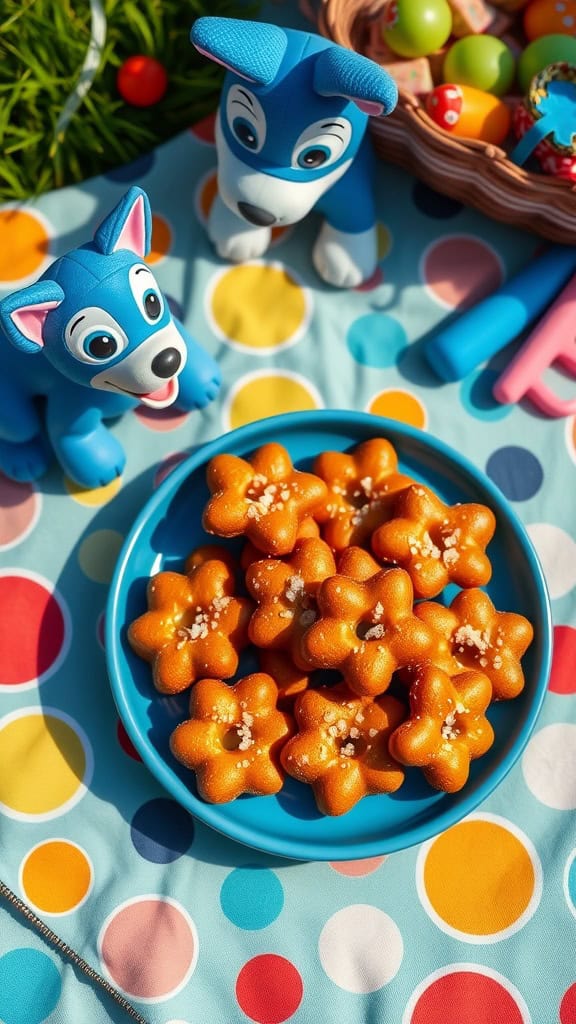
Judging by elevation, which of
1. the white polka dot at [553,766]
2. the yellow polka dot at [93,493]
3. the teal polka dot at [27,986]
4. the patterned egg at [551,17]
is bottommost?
the teal polka dot at [27,986]

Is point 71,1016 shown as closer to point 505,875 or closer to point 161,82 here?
point 505,875

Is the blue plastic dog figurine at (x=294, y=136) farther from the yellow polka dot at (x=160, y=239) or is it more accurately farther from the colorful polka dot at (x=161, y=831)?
the colorful polka dot at (x=161, y=831)

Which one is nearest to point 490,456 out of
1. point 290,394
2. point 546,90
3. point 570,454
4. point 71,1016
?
point 570,454

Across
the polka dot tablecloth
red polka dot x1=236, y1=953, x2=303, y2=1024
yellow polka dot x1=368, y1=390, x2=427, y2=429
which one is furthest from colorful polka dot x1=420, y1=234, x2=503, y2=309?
red polka dot x1=236, y1=953, x2=303, y2=1024

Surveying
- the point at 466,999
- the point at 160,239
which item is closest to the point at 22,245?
the point at 160,239

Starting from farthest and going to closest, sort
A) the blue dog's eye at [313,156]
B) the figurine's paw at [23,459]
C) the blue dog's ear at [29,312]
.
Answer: the figurine's paw at [23,459] < the blue dog's eye at [313,156] < the blue dog's ear at [29,312]

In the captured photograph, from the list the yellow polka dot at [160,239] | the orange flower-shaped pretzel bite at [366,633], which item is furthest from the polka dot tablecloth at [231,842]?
the orange flower-shaped pretzel bite at [366,633]

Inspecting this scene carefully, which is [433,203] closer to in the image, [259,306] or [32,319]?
[259,306]
